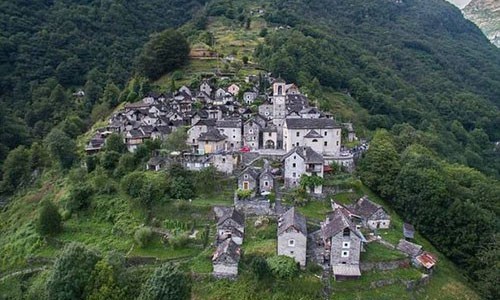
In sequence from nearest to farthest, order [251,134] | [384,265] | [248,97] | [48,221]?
[384,265]
[48,221]
[251,134]
[248,97]

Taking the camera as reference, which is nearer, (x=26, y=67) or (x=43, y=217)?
(x=43, y=217)

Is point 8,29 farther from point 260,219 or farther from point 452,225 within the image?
point 452,225

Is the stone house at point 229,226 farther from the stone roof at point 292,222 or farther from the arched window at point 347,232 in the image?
the arched window at point 347,232

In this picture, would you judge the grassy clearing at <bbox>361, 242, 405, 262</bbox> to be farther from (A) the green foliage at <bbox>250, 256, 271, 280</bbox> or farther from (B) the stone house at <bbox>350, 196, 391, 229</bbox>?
(A) the green foliage at <bbox>250, 256, 271, 280</bbox>

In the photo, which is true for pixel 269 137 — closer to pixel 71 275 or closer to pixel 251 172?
pixel 251 172

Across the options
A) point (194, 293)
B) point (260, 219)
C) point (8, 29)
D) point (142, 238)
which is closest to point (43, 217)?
point (142, 238)

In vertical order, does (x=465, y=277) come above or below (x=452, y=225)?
below

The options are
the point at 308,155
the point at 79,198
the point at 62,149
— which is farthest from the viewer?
the point at 62,149

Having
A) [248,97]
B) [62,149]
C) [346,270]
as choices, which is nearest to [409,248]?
[346,270]
